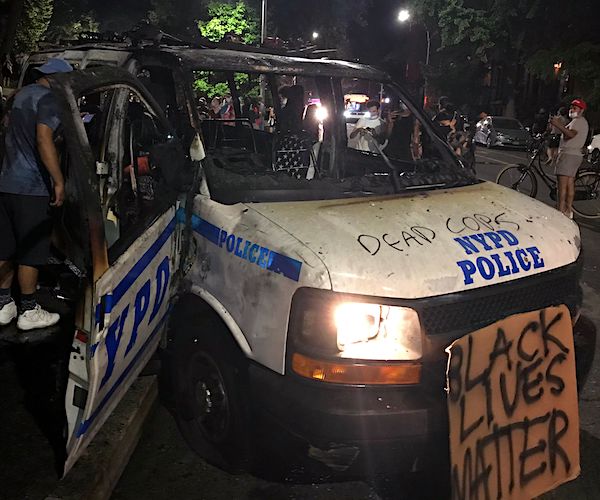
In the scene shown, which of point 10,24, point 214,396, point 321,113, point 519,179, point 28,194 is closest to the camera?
point 214,396

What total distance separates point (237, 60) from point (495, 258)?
6.45 ft

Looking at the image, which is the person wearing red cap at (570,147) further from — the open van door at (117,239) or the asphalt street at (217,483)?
the open van door at (117,239)

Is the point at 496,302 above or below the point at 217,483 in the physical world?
above

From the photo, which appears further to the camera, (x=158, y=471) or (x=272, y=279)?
(x=158, y=471)

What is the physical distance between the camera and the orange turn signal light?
2348 millimetres

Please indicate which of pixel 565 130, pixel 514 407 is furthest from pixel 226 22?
pixel 514 407

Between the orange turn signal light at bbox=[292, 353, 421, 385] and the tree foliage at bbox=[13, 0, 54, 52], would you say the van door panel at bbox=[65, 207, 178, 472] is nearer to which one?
the orange turn signal light at bbox=[292, 353, 421, 385]

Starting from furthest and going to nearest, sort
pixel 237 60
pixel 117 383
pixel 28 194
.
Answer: pixel 28 194, pixel 237 60, pixel 117 383

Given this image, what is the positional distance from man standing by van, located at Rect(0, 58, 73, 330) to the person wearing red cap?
7.32 metres

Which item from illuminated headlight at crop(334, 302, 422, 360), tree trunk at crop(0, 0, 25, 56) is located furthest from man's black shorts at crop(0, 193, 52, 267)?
tree trunk at crop(0, 0, 25, 56)

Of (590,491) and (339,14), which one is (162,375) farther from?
(339,14)

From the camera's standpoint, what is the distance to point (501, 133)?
23625 millimetres

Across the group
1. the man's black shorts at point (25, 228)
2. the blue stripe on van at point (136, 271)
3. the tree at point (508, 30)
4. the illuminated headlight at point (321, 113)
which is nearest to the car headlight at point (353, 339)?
the blue stripe on van at point (136, 271)

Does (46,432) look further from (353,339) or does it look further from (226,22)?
(226,22)
